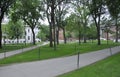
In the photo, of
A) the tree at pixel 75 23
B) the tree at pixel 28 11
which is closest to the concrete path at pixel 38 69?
the tree at pixel 28 11

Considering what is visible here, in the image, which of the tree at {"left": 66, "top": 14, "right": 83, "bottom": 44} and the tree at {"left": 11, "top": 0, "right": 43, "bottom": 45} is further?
the tree at {"left": 66, "top": 14, "right": 83, "bottom": 44}

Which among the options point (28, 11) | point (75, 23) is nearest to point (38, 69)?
point (28, 11)

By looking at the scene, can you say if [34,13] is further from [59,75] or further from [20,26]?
[59,75]

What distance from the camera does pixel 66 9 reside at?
218 feet

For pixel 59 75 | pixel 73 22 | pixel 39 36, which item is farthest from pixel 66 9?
pixel 39 36

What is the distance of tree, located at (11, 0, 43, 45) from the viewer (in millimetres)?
51144

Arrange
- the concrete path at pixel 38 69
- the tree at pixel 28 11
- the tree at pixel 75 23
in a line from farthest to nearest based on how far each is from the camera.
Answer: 1. the tree at pixel 75 23
2. the tree at pixel 28 11
3. the concrete path at pixel 38 69

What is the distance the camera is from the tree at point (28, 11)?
2014 inches

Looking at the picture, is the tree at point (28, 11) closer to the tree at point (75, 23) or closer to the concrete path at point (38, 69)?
the tree at point (75, 23)

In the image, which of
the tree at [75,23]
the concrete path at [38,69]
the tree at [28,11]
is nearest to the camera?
the concrete path at [38,69]

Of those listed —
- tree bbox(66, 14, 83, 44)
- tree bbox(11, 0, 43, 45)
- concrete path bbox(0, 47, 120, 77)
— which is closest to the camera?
concrete path bbox(0, 47, 120, 77)

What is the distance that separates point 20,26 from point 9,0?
40.3m

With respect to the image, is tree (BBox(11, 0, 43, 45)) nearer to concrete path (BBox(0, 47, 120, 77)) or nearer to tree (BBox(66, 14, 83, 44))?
tree (BBox(66, 14, 83, 44))

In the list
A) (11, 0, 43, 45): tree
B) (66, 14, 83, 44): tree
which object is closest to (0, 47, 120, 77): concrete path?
(11, 0, 43, 45): tree
